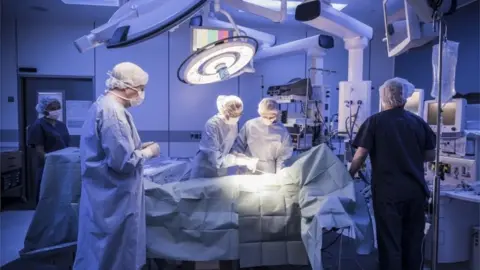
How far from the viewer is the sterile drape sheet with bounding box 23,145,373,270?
222 centimetres

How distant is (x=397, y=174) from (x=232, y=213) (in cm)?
103

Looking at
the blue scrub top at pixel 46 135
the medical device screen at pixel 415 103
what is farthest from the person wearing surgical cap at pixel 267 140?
the blue scrub top at pixel 46 135

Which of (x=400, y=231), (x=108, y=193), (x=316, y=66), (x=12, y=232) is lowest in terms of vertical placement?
(x=12, y=232)

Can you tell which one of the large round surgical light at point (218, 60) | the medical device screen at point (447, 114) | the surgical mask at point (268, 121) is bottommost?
the surgical mask at point (268, 121)

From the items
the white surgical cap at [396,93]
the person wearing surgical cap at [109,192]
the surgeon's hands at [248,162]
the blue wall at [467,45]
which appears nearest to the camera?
the person wearing surgical cap at [109,192]

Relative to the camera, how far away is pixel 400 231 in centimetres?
229

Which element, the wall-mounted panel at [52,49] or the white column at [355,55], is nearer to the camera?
the white column at [355,55]

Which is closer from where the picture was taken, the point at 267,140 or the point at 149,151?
the point at 149,151

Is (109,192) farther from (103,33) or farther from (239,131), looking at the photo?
(239,131)

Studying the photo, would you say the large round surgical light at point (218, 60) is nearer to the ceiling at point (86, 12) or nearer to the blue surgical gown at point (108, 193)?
the blue surgical gown at point (108, 193)

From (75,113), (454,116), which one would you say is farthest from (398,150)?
(75,113)

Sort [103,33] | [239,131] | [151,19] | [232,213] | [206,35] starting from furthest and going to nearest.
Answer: [239,131] < [206,35] < [232,213] < [103,33] < [151,19]

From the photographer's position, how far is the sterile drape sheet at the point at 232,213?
87.3 inches

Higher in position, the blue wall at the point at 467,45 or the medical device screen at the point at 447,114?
the blue wall at the point at 467,45
